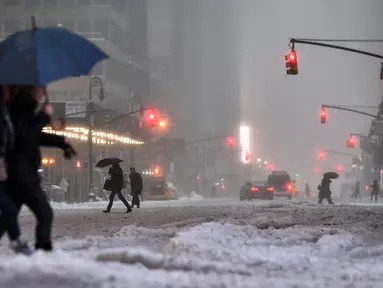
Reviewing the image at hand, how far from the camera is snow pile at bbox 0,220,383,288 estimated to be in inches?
218

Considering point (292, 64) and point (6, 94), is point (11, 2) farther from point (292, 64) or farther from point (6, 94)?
point (6, 94)

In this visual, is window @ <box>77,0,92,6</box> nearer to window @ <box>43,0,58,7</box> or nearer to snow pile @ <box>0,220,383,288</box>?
window @ <box>43,0,58,7</box>

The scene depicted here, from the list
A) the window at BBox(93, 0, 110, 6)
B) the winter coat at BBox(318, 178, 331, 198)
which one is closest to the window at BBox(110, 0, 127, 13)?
the window at BBox(93, 0, 110, 6)

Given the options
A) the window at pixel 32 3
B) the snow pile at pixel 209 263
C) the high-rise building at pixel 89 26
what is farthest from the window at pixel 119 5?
the snow pile at pixel 209 263

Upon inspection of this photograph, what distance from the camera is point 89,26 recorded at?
297 ft

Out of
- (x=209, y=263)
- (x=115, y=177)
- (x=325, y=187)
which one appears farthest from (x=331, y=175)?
(x=209, y=263)

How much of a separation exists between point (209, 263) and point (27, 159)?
1.90 meters

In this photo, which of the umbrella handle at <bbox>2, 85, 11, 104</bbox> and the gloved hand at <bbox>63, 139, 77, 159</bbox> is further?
the gloved hand at <bbox>63, 139, 77, 159</bbox>

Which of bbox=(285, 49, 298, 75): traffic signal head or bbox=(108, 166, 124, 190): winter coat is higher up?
bbox=(285, 49, 298, 75): traffic signal head

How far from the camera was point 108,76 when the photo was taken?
285 ft

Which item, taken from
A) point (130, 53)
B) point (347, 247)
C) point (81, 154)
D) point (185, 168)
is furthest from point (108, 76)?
point (347, 247)

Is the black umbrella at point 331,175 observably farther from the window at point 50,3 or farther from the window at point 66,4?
the window at point 50,3

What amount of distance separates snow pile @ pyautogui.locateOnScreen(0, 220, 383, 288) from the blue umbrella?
1.64 meters

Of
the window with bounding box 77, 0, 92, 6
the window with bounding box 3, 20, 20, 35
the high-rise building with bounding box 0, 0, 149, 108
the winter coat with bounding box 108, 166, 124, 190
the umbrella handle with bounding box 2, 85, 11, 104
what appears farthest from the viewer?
the window with bounding box 77, 0, 92, 6
